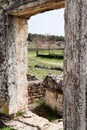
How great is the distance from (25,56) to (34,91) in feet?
8.92

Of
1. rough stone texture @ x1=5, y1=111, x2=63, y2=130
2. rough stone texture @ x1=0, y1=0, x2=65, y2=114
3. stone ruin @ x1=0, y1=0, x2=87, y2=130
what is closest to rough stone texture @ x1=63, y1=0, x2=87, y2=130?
stone ruin @ x1=0, y1=0, x2=87, y2=130

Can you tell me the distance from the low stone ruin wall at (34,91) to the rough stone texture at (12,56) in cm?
242

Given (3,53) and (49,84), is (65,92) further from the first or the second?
(49,84)

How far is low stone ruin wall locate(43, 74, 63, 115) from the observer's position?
6.51 m

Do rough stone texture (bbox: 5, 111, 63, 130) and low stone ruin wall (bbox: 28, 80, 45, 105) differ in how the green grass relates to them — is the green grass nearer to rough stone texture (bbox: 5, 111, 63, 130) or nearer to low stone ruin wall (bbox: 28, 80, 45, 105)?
low stone ruin wall (bbox: 28, 80, 45, 105)

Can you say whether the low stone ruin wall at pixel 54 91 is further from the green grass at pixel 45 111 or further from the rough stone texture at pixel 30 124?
the rough stone texture at pixel 30 124

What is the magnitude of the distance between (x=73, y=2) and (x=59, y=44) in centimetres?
3780

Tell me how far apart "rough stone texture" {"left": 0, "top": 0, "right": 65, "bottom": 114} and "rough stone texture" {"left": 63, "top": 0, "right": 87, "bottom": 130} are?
1.86 metres

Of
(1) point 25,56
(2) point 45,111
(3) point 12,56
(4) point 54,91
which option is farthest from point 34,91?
(3) point 12,56

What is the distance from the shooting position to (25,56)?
5.42 metres

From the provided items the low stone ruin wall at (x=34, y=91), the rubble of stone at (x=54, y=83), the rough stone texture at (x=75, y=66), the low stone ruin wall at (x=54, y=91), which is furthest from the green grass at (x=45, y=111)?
the rough stone texture at (x=75, y=66)

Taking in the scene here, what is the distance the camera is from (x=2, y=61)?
5.22 meters

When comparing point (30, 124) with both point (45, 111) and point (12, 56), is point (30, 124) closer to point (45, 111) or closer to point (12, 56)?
point (12, 56)

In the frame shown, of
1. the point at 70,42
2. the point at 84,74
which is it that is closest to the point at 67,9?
the point at 70,42
